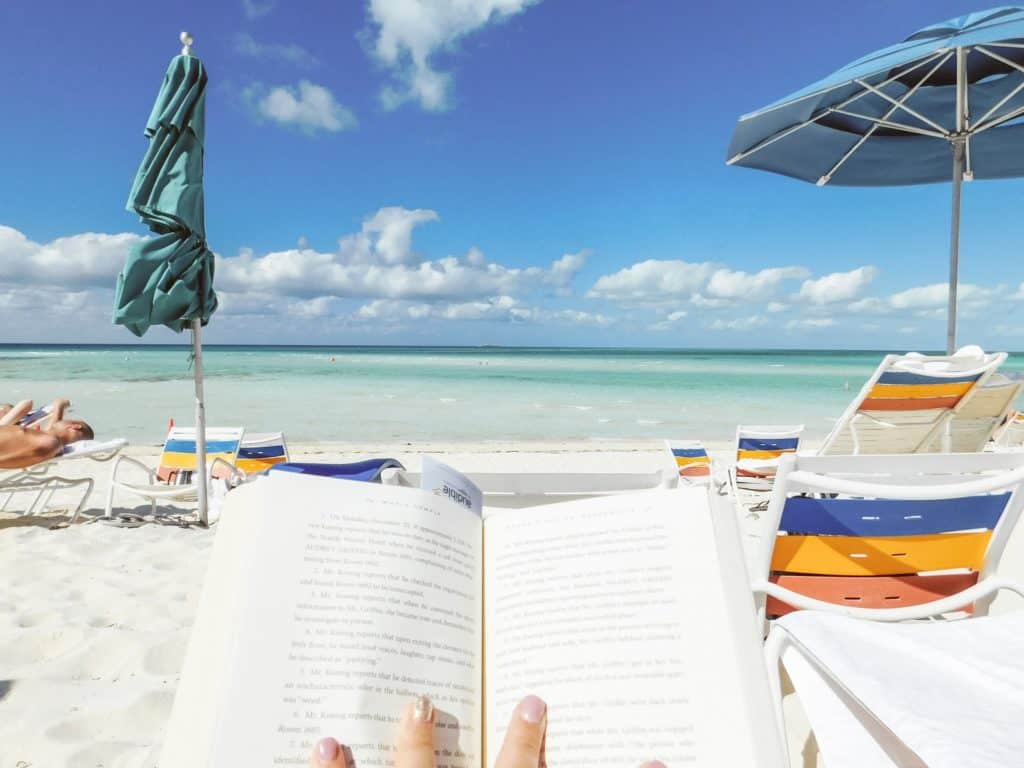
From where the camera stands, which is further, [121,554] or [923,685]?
[121,554]

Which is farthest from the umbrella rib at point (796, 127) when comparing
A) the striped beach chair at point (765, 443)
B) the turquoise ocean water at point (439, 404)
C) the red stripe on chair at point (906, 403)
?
the turquoise ocean water at point (439, 404)

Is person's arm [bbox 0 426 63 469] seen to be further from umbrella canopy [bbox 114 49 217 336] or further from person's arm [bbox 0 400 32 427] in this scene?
umbrella canopy [bbox 114 49 217 336]

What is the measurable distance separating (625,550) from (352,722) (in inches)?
15.1

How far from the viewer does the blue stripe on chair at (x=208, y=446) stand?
17.8 ft

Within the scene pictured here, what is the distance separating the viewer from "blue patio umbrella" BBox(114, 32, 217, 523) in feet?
12.7

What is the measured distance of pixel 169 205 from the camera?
12.8 ft

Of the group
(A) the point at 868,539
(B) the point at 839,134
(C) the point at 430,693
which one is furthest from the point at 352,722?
(B) the point at 839,134

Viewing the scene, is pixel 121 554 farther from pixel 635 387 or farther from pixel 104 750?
pixel 635 387

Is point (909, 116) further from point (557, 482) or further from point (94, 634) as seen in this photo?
point (94, 634)

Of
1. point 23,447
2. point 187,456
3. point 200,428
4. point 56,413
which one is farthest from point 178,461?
point 23,447

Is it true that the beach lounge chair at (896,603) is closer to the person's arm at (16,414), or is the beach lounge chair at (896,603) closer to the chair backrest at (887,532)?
the chair backrest at (887,532)

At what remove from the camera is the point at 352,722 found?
715 millimetres

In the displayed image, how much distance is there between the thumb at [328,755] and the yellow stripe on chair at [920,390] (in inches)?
124

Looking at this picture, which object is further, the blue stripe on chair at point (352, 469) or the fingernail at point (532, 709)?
the blue stripe on chair at point (352, 469)
